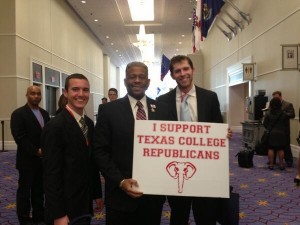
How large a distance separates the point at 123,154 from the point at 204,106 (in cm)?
72

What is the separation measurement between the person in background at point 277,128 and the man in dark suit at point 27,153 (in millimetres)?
4795

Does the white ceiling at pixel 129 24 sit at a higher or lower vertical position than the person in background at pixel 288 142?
higher

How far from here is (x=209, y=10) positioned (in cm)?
1162

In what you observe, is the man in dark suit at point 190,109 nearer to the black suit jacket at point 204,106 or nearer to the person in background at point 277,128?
the black suit jacket at point 204,106

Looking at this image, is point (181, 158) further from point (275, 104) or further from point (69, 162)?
point (275, 104)

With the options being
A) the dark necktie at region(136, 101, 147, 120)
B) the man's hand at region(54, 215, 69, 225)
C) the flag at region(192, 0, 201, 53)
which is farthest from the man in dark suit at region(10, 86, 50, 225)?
the flag at region(192, 0, 201, 53)

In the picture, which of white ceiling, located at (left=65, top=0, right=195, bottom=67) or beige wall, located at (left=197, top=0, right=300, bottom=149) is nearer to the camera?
beige wall, located at (left=197, top=0, right=300, bottom=149)

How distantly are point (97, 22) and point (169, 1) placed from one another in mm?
5673

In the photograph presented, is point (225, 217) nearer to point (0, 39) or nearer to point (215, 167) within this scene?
point (215, 167)

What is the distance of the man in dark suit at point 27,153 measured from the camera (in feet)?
11.8

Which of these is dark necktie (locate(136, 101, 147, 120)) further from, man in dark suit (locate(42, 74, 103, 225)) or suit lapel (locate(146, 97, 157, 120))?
man in dark suit (locate(42, 74, 103, 225))

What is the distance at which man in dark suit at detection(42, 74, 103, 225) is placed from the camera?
2.00 meters

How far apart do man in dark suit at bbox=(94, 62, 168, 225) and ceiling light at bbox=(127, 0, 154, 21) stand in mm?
14851

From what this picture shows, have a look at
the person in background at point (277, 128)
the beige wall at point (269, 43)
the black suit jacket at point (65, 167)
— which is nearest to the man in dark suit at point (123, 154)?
the black suit jacket at point (65, 167)
